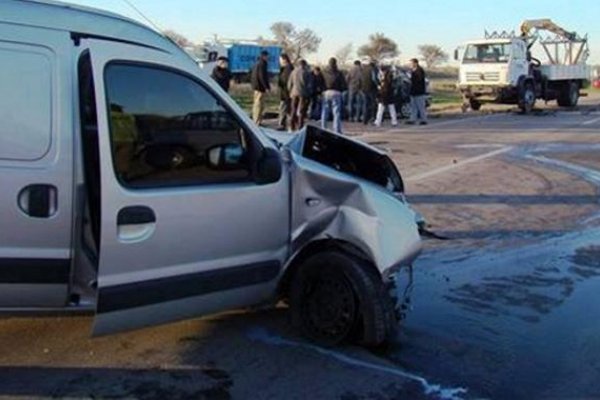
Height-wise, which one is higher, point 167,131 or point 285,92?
point 167,131

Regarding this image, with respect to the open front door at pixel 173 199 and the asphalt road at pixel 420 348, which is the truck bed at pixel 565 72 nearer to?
the asphalt road at pixel 420 348

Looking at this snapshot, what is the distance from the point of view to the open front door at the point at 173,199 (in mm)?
4152

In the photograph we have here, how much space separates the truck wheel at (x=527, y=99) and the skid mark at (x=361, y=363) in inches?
1056

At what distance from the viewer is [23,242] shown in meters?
4.08

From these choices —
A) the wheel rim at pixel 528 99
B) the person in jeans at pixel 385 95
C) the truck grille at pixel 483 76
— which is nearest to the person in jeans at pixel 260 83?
the person in jeans at pixel 385 95

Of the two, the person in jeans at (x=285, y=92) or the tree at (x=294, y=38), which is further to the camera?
the tree at (x=294, y=38)

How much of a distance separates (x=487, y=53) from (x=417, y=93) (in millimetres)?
7529

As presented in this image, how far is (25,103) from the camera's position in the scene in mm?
4031

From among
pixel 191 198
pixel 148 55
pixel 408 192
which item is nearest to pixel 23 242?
pixel 191 198

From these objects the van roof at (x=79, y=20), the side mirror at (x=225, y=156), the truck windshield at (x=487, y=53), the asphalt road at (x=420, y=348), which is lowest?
the asphalt road at (x=420, y=348)

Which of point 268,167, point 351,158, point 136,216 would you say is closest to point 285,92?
point 351,158

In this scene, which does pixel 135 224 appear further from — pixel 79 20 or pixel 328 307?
pixel 328 307

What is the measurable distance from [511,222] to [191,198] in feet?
18.4

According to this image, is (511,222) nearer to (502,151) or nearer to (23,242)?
(23,242)
